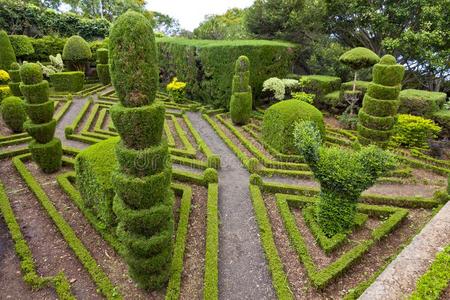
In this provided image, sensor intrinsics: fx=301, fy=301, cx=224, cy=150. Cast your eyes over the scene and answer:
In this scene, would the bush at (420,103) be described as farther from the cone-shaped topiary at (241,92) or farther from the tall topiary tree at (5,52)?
the tall topiary tree at (5,52)

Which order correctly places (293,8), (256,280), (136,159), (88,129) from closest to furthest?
1. (136,159)
2. (256,280)
3. (88,129)
4. (293,8)

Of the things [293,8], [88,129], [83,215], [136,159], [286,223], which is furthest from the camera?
[293,8]

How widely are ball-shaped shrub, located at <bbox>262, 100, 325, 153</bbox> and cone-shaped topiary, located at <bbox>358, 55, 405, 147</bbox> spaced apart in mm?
2233

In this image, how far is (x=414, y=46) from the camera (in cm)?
1995

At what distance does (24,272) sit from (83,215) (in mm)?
2688

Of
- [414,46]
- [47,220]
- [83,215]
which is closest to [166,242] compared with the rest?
[83,215]

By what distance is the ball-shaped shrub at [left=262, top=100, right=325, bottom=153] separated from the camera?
48.2 feet

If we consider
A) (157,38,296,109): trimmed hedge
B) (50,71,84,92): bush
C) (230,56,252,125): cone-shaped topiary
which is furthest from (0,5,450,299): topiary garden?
(50,71,84,92): bush

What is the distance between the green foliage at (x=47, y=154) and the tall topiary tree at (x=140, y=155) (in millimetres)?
7392

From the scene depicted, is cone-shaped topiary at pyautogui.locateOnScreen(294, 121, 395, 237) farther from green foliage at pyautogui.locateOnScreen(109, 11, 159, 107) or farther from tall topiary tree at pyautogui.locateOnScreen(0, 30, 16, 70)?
tall topiary tree at pyautogui.locateOnScreen(0, 30, 16, 70)

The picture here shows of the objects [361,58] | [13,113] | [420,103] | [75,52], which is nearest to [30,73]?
[13,113]

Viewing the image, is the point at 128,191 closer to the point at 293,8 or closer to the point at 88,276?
the point at 88,276

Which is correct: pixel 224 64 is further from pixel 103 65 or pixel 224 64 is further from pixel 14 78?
pixel 103 65

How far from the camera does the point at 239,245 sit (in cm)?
916
